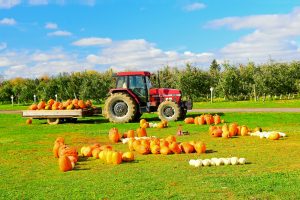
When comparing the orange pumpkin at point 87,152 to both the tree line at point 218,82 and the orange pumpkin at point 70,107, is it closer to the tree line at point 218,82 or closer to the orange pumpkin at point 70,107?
the orange pumpkin at point 70,107

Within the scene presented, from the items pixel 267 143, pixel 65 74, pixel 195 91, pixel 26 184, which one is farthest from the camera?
pixel 65 74

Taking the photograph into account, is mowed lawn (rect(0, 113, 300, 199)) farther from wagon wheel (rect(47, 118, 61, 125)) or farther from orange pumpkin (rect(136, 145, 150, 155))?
wagon wheel (rect(47, 118, 61, 125))

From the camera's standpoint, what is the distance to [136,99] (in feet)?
73.6

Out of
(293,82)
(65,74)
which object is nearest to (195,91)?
(293,82)

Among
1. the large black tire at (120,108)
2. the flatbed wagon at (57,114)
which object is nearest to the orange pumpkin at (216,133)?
the large black tire at (120,108)

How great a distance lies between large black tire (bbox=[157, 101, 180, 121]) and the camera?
71.9 ft

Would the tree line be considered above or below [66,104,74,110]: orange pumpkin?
above

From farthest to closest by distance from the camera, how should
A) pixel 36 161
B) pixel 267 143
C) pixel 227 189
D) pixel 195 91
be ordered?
pixel 195 91
pixel 267 143
pixel 36 161
pixel 227 189

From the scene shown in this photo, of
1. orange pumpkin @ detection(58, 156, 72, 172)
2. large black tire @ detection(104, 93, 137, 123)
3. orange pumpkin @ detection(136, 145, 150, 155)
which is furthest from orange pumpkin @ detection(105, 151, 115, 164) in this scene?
large black tire @ detection(104, 93, 137, 123)

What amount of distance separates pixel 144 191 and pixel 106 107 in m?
15.5

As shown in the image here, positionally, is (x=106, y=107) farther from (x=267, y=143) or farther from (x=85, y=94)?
(x=85, y=94)

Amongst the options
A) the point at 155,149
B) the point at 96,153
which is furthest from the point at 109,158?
the point at 155,149

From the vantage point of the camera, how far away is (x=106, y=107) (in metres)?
22.6

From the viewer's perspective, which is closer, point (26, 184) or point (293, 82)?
point (26, 184)
